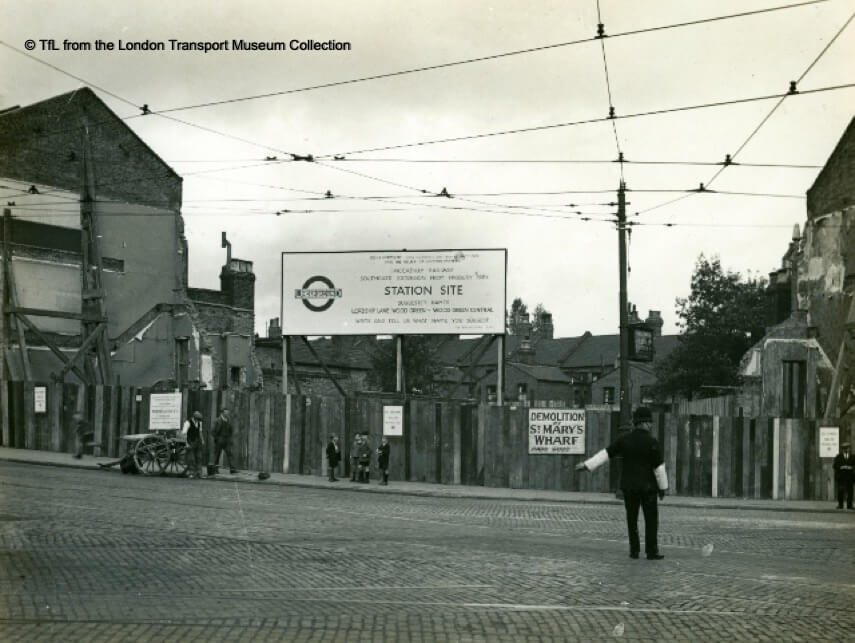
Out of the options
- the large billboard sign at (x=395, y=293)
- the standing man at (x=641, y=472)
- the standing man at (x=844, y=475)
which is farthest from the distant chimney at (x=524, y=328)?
the standing man at (x=641, y=472)

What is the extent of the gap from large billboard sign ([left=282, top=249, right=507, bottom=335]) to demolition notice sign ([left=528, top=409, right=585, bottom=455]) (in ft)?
13.2

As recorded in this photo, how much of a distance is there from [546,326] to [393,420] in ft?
266

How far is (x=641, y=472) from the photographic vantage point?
1156 centimetres

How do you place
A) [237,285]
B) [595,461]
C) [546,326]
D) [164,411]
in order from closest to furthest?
[595,461], [164,411], [237,285], [546,326]

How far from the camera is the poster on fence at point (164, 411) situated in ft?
93.6

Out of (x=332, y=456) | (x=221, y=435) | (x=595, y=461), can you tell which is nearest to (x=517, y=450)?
(x=332, y=456)

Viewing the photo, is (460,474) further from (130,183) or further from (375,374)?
(375,374)

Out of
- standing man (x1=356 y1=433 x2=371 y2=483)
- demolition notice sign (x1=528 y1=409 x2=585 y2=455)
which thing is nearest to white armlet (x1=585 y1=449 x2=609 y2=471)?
standing man (x1=356 y1=433 x2=371 y2=483)

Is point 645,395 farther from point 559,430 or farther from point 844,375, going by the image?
point 559,430

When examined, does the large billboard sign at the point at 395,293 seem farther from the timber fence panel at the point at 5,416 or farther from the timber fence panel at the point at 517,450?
the timber fence panel at the point at 5,416

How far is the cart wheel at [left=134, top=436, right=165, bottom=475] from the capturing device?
23750 mm

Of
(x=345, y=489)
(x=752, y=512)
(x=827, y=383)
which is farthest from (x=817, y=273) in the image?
(x=345, y=489)

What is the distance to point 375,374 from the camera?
61344 millimetres

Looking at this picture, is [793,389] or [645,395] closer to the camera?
[793,389]
